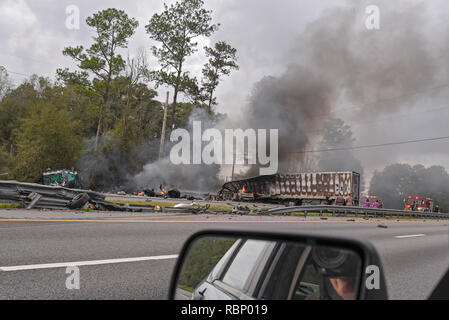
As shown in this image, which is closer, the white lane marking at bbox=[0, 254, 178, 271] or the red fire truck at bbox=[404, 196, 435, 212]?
the white lane marking at bbox=[0, 254, 178, 271]

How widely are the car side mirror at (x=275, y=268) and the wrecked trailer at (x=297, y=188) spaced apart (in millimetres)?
28020

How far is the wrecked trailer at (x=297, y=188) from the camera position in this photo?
96.1 ft

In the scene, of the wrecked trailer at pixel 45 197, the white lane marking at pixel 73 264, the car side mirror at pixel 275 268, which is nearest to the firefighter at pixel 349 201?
the wrecked trailer at pixel 45 197

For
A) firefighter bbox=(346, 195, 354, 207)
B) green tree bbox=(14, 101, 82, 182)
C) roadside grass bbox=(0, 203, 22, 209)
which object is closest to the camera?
roadside grass bbox=(0, 203, 22, 209)

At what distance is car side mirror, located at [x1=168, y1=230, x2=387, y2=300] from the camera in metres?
1.26

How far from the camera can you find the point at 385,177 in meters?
78.2

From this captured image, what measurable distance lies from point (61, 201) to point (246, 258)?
494 inches

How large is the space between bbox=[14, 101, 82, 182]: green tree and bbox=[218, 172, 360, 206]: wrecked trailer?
14.0 m

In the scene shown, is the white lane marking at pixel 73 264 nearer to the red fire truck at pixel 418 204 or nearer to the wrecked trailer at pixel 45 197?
the wrecked trailer at pixel 45 197

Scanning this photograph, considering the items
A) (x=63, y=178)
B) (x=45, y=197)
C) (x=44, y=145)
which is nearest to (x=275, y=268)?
(x=45, y=197)

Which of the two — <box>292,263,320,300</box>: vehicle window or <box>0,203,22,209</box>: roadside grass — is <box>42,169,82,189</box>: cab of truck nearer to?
<box>0,203,22,209</box>: roadside grass

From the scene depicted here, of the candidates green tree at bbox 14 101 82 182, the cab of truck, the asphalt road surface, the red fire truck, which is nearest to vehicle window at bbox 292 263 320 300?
the asphalt road surface

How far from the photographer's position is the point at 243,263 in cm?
177
